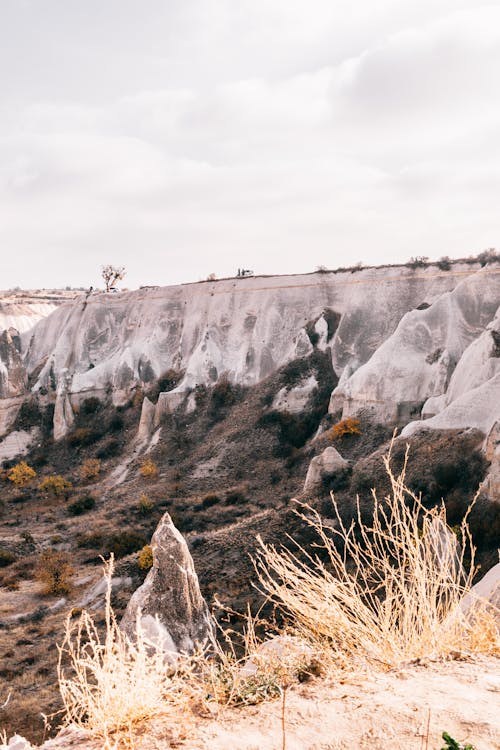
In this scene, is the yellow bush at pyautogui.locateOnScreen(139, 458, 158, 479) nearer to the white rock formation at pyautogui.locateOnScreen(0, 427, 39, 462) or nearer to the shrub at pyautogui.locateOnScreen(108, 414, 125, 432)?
the shrub at pyautogui.locateOnScreen(108, 414, 125, 432)

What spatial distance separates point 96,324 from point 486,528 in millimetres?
33838

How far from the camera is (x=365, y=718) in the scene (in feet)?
10.5

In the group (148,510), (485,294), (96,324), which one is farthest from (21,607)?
(96,324)

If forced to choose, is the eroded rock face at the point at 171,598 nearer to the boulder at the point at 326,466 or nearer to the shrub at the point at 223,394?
the boulder at the point at 326,466

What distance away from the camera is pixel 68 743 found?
3.33 metres

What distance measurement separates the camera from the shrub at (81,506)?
25500 millimetres

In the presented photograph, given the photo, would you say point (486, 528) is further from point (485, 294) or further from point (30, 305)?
point (30, 305)

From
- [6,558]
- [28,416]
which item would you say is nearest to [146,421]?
[28,416]

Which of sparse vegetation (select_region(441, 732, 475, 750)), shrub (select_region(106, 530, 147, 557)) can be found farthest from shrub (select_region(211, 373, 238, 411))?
sparse vegetation (select_region(441, 732, 475, 750))

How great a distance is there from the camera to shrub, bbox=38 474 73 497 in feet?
92.4

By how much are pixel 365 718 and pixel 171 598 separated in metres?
9.03

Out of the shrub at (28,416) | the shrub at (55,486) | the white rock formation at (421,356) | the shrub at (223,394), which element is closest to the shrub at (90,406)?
the shrub at (28,416)

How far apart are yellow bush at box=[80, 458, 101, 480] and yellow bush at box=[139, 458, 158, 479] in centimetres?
316

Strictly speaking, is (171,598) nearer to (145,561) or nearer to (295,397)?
(145,561)
